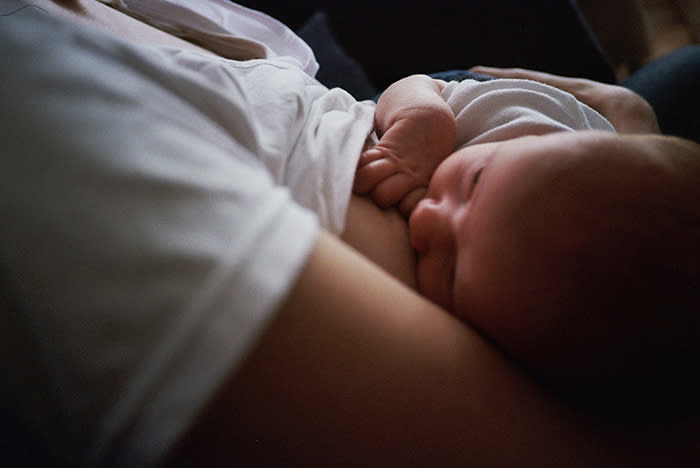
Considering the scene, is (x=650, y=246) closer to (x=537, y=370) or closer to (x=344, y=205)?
(x=537, y=370)

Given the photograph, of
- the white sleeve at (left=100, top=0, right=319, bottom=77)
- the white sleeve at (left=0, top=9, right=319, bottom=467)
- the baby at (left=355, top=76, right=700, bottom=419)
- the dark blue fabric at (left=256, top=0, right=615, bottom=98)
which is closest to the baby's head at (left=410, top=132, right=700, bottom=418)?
the baby at (left=355, top=76, right=700, bottom=419)

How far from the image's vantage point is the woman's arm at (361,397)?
0.35 metres

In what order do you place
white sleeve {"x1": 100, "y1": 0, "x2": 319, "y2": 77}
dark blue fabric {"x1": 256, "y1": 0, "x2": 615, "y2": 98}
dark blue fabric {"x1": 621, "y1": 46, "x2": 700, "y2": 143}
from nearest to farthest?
white sleeve {"x1": 100, "y1": 0, "x2": 319, "y2": 77} → dark blue fabric {"x1": 621, "y1": 46, "x2": 700, "y2": 143} → dark blue fabric {"x1": 256, "y1": 0, "x2": 615, "y2": 98}

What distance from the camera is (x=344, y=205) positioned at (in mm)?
532

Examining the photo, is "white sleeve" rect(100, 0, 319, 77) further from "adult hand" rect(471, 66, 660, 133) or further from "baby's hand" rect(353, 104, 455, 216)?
"adult hand" rect(471, 66, 660, 133)

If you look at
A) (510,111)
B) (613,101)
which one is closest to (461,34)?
(613,101)

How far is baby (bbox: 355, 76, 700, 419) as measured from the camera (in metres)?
0.48

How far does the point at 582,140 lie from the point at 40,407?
67 cm

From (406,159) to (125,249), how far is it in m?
0.47

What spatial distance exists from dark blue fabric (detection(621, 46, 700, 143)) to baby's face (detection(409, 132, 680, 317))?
2.32ft

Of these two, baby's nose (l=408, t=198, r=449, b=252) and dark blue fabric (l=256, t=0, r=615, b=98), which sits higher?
dark blue fabric (l=256, t=0, r=615, b=98)

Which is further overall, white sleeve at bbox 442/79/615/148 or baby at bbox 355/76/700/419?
white sleeve at bbox 442/79/615/148

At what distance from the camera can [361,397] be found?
375mm

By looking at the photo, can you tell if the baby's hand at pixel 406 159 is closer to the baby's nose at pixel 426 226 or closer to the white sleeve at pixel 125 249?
the baby's nose at pixel 426 226
